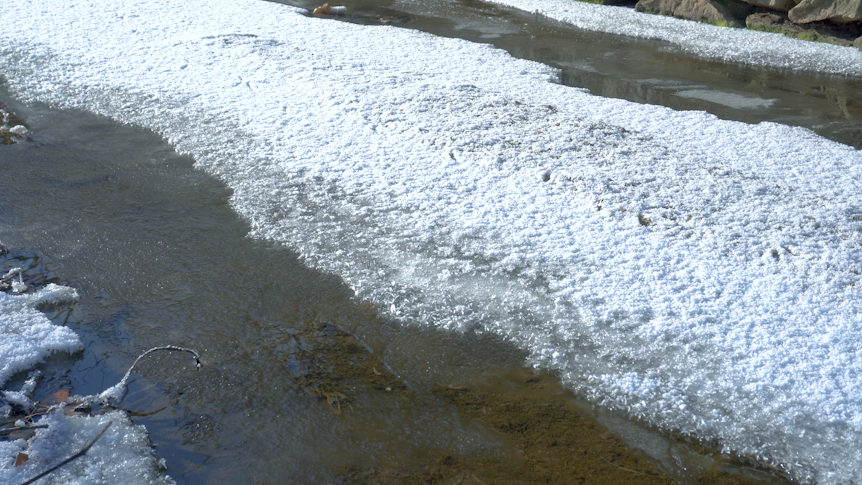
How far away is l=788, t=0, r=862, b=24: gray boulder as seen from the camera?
912cm

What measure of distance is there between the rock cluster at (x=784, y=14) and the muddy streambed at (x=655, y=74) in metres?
1.91

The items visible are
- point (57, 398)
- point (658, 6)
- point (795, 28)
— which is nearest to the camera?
point (57, 398)

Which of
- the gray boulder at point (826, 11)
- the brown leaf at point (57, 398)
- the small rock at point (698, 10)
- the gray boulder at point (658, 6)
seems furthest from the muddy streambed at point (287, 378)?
the gray boulder at point (658, 6)

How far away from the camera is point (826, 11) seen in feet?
31.0

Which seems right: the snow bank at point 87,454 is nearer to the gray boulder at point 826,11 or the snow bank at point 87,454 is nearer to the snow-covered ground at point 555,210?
the snow-covered ground at point 555,210

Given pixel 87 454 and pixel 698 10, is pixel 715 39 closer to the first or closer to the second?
pixel 698 10

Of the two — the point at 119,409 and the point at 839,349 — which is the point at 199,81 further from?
the point at 839,349

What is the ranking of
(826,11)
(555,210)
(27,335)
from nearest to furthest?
Result: (27,335)
(555,210)
(826,11)

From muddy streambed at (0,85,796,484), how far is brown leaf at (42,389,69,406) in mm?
43

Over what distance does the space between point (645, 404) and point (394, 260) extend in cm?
180

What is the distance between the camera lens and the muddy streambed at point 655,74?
672cm

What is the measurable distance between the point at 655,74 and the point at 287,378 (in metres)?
6.83

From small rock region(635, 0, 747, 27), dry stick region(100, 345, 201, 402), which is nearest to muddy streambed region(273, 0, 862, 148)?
small rock region(635, 0, 747, 27)

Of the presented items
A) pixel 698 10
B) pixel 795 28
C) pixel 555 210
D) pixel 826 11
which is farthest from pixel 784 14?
pixel 555 210
